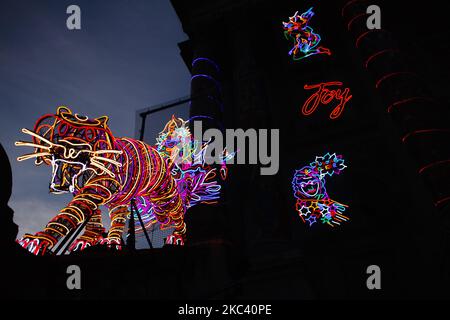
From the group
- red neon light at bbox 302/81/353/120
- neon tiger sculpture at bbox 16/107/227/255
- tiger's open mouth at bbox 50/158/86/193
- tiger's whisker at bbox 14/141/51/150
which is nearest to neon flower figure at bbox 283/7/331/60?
red neon light at bbox 302/81/353/120

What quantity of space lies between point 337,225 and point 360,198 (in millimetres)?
1569

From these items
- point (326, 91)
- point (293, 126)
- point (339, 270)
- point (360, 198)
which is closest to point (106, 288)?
point (339, 270)

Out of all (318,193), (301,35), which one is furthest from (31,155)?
(301,35)

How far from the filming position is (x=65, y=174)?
12.0m

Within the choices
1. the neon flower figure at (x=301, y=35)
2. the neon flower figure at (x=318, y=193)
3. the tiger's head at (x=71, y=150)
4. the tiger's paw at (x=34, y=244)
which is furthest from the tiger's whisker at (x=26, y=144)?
the neon flower figure at (x=301, y=35)

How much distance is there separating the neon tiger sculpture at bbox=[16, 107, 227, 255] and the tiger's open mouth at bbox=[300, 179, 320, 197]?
11.8 ft

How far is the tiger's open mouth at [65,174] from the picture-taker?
466 inches

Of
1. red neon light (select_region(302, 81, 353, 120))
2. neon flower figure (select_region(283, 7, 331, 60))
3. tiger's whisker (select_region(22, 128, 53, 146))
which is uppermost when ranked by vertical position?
neon flower figure (select_region(283, 7, 331, 60))

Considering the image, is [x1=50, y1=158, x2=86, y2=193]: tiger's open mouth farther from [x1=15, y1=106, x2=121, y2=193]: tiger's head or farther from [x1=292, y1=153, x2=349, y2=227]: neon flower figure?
[x1=292, y1=153, x2=349, y2=227]: neon flower figure

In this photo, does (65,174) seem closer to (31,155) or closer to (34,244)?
(31,155)

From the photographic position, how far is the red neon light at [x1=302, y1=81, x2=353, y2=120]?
58.0 ft

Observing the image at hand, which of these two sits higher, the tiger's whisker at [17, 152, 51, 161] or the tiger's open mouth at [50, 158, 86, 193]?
the tiger's whisker at [17, 152, 51, 161]

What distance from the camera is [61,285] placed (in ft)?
32.2

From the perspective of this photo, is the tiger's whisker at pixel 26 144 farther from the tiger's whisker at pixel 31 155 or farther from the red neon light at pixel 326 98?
the red neon light at pixel 326 98
